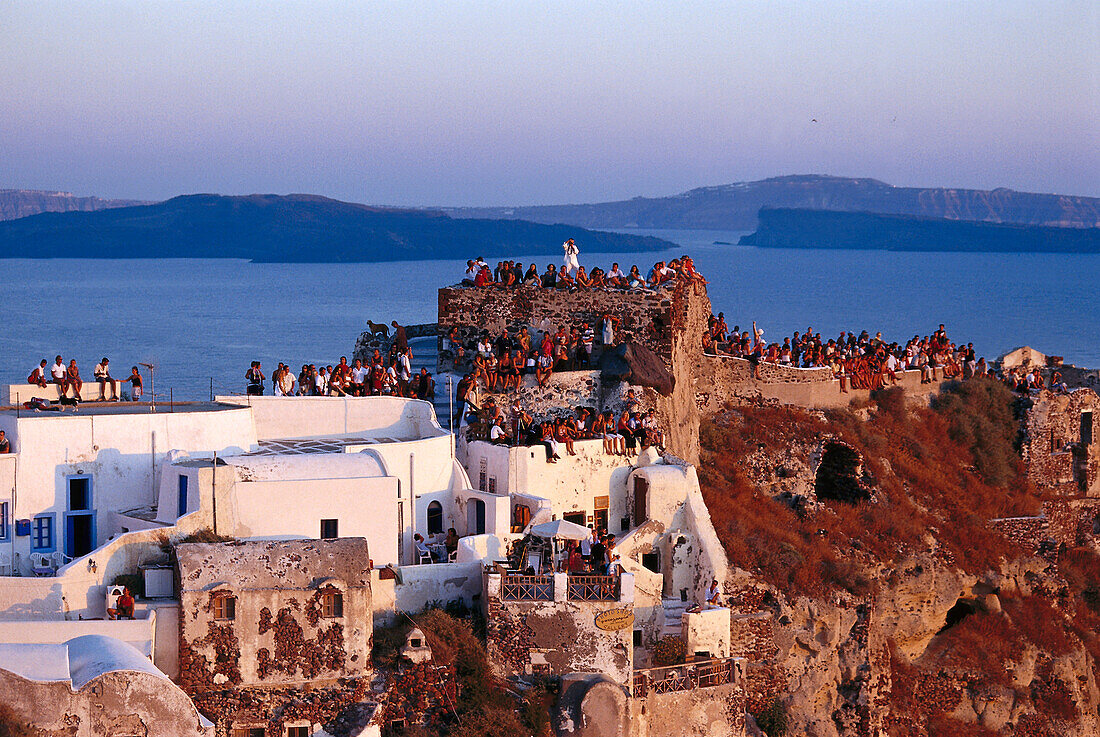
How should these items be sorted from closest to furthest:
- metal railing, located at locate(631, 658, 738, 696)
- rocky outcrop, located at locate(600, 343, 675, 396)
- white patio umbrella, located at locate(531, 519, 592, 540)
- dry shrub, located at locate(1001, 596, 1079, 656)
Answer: metal railing, located at locate(631, 658, 738, 696) → white patio umbrella, located at locate(531, 519, 592, 540) → rocky outcrop, located at locate(600, 343, 675, 396) → dry shrub, located at locate(1001, 596, 1079, 656)

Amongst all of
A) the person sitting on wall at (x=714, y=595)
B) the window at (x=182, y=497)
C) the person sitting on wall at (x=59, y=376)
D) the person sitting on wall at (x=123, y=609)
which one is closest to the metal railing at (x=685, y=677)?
the person sitting on wall at (x=714, y=595)

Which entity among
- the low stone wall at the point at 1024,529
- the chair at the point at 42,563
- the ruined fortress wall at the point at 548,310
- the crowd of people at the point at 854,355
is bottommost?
the low stone wall at the point at 1024,529

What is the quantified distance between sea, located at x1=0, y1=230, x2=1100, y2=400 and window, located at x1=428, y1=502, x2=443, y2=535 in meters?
34.2

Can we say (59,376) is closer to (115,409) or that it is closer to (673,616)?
(115,409)

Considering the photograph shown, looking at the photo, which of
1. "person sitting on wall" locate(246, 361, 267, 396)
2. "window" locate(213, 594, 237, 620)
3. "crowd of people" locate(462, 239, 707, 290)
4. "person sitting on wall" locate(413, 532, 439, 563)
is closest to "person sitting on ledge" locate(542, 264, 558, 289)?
"crowd of people" locate(462, 239, 707, 290)

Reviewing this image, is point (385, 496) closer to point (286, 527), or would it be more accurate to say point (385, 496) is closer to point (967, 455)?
point (286, 527)

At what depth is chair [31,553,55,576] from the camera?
1309 inches

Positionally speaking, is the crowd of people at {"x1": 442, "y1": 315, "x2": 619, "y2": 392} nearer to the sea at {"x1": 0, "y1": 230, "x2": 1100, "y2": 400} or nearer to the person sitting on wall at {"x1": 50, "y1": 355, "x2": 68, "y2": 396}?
the person sitting on wall at {"x1": 50, "y1": 355, "x2": 68, "y2": 396}

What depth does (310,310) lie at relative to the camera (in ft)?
432

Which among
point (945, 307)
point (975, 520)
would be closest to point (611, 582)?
point (975, 520)

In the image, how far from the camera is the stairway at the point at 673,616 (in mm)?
37219

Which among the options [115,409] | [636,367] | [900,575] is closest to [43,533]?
[115,409]

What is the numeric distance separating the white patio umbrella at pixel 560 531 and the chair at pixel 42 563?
32.4 feet

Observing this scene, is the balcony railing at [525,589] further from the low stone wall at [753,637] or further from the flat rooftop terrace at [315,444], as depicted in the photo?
the low stone wall at [753,637]
